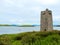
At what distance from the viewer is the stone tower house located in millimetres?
23487

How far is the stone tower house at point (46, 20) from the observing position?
2349 cm

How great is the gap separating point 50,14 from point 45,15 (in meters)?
0.58

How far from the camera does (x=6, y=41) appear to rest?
9680mm

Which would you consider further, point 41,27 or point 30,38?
point 41,27

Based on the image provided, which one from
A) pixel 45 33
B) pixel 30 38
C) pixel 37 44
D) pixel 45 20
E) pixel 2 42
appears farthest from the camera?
pixel 45 20

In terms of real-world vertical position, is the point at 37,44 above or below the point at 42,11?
below

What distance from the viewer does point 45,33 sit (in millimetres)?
19531

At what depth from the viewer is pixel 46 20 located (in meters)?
23.4

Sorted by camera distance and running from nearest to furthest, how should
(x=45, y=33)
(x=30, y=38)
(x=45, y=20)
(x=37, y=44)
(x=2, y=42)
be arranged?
1. (x=2, y=42)
2. (x=37, y=44)
3. (x=30, y=38)
4. (x=45, y=33)
5. (x=45, y=20)

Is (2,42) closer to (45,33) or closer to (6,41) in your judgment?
(6,41)

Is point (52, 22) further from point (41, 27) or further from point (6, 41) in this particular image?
point (6, 41)

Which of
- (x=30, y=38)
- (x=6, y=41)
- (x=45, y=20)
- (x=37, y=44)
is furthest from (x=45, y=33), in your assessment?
(x=6, y=41)

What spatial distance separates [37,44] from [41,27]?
12.8 metres

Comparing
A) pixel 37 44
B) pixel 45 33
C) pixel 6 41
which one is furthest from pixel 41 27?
pixel 6 41
